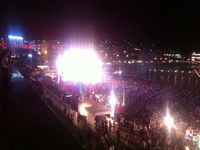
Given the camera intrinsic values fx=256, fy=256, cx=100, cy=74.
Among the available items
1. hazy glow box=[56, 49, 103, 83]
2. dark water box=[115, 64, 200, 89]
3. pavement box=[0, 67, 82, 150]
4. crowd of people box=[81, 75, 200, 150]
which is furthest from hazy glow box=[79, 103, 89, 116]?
dark water box=[115, 64, 200, 89]

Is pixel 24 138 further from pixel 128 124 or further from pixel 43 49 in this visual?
pixel 43 49

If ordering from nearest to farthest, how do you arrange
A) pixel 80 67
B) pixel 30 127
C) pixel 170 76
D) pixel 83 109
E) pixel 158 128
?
pixel 30 127, pixel 158 128, pixel 83 109, pixel 80 67, pixel 170 76

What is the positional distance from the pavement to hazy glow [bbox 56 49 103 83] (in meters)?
23.2

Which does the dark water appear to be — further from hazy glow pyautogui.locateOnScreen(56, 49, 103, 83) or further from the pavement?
the pavement

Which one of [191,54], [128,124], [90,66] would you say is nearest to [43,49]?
[90,66]

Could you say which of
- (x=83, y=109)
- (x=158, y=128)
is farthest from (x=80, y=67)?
(x=158, y=128)

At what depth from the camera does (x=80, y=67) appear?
32.2m

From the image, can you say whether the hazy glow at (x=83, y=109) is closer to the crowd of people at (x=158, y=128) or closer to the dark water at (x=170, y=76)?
the crowd of people at (x=158, y=128)

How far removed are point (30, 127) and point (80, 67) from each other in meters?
26.9

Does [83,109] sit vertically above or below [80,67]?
below

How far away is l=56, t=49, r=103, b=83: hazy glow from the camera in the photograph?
31242mm

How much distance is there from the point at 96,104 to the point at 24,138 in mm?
12288

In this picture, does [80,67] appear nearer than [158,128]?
No

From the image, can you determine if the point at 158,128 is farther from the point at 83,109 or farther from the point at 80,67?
the point at 80,67
